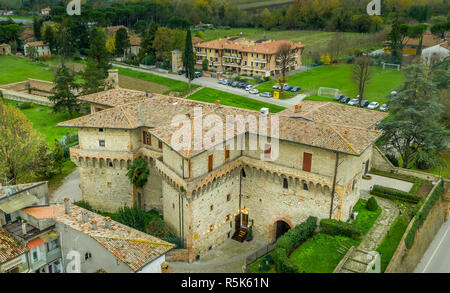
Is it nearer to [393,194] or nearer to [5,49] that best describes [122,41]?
[5,49]

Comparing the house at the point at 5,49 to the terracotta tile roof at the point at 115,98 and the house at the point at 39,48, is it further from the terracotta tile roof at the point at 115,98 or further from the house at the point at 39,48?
the terracotta tile roof at the point at 115,98

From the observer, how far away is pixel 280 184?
37938 mm

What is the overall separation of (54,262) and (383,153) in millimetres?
39224

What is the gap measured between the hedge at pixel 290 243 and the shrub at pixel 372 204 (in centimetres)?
669

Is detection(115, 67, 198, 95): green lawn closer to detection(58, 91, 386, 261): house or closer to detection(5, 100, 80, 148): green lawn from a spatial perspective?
detection(5, 100, 80, 148): green lawn

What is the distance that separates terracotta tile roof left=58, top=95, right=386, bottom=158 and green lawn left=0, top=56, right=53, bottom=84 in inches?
2863

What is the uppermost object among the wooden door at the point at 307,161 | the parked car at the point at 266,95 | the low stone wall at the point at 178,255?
the wooden door at the point at 307,161

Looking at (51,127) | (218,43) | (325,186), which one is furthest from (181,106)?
(218,43)

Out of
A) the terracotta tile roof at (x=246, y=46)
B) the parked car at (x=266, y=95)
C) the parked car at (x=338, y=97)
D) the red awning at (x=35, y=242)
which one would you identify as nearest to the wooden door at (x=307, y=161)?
the red awning at (x=35, y=242)

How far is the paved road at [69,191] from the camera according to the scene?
47.2 meters

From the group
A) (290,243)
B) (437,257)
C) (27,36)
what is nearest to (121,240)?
(290,243)

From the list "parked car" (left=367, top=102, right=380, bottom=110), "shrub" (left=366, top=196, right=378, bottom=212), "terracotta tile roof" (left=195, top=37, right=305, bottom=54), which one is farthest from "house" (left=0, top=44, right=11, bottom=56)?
"shrub" (left=366, top=196, right=378, bottom=212)

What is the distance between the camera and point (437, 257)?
3978 cm
